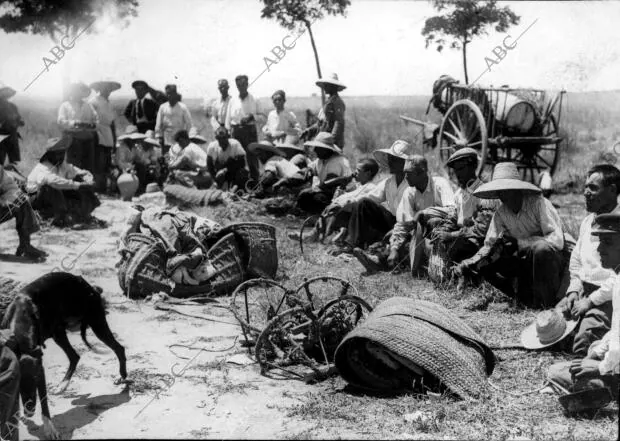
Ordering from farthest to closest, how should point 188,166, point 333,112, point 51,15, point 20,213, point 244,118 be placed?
1. point 51,15
2. point 244,118
3. point 188,166
4. point 333,112
5. point 20,213

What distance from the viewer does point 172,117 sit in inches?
468

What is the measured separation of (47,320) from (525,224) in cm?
364

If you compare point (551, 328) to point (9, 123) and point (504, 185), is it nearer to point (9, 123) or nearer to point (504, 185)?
point (504, 185)

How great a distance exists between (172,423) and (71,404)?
0.72 meters

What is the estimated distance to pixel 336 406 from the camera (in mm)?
4055

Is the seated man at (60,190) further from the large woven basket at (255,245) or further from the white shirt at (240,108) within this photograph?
the large woven basket at (255,245)

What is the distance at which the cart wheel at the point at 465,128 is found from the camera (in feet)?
35.2

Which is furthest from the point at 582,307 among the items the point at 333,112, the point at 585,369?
the point at 333,112

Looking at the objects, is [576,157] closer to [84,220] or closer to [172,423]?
[84,220]

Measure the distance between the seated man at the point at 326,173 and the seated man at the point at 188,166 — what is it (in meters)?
2.47

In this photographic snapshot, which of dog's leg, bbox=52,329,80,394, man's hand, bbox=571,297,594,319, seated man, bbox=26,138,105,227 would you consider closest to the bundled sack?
man's hand, bbox=571,297,594,319

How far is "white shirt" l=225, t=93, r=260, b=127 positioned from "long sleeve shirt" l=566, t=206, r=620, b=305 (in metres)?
7.64

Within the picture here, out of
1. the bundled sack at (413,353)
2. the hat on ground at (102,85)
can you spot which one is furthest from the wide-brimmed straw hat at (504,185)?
the hat on ground at (102,85)

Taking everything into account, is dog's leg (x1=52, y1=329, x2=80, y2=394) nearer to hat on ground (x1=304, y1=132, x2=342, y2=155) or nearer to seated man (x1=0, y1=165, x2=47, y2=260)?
seated man (x1=0, y1=165, x2=47, y2=260)
